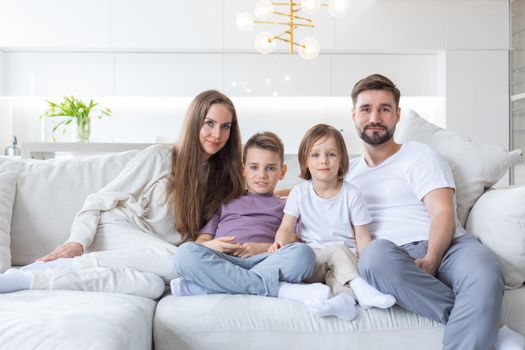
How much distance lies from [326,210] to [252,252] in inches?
11.8

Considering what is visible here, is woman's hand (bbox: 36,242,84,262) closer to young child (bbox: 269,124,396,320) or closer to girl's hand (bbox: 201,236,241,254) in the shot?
girl's hand (bbox: 201,236,241,254)

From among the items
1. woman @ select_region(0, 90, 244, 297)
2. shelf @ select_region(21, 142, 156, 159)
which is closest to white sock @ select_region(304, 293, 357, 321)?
woman @ select_region(0, 90, 244, 297)

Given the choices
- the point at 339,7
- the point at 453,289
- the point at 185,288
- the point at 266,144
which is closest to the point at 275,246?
the point at 185,288

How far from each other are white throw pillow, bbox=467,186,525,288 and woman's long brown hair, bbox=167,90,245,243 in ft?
2.92

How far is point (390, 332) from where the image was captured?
5.85ft

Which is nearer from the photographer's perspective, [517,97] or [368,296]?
[368,296]

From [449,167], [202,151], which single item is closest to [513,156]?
[449,167]

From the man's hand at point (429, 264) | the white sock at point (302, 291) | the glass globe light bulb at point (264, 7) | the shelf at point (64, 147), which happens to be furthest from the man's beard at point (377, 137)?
the shelf at point (64, 147)

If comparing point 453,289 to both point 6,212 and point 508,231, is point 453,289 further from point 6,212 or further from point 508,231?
point 6,212

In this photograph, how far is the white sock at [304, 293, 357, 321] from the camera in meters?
1.76

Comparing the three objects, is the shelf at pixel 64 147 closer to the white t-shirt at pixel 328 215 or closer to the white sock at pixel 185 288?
the white t-shirt at pixel 328 215

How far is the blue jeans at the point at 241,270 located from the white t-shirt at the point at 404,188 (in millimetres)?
386

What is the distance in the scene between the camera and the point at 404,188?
2266 mm

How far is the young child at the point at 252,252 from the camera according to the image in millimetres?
1920
